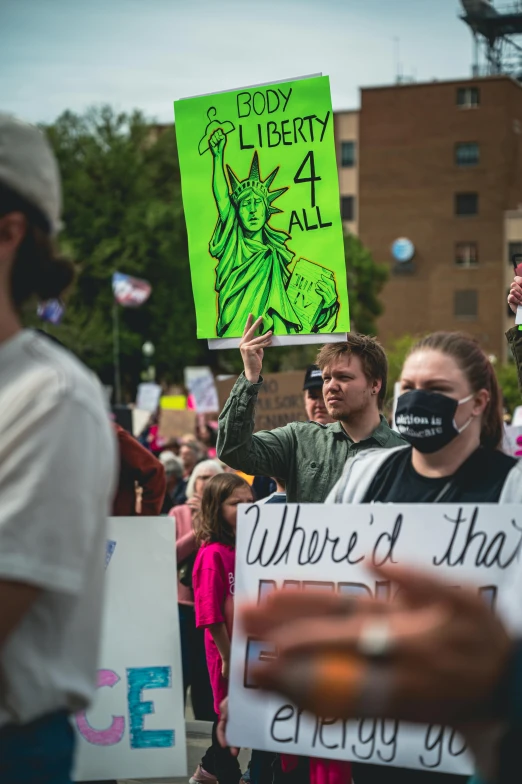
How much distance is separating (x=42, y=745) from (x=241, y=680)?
1.01 meters

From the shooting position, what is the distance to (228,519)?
544 cm

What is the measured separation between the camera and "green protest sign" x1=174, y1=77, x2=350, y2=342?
13.8 ft

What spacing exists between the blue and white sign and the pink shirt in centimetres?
5878

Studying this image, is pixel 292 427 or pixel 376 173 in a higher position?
pixel 376 173

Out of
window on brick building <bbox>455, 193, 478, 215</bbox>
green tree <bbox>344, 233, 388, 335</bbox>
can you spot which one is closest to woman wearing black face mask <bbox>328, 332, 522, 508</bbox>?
green tree <bbox>344, 233, 388, 335</bbox>

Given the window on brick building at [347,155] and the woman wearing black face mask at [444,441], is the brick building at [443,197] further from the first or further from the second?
the woman wearing black face mask at [444,441]

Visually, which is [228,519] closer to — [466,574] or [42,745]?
[466,574]

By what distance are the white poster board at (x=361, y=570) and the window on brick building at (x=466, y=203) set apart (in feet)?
203

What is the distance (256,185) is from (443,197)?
60790 mm

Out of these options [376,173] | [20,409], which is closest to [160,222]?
[376,173]

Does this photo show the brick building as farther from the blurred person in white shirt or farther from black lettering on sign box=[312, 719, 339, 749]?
the blurred person in white shirt

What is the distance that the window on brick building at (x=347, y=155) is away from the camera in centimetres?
6562

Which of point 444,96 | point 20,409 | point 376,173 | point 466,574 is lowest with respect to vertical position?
point 466,574

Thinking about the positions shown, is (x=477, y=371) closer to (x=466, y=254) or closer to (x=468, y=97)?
(x=466, y=254)
